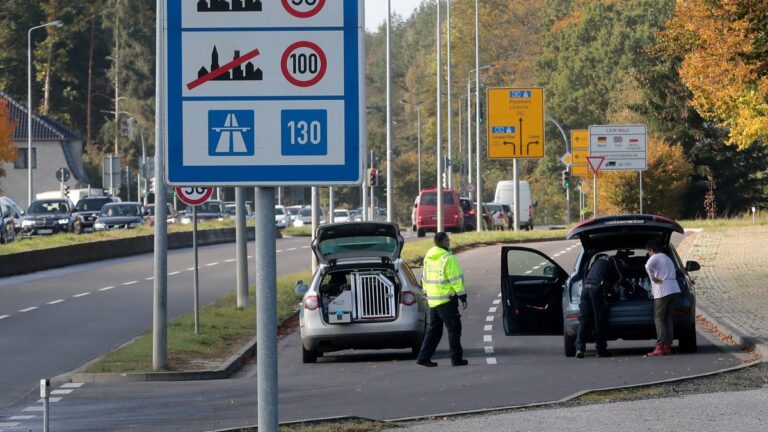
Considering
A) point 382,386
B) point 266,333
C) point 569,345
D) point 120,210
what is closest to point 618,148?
point 120,210

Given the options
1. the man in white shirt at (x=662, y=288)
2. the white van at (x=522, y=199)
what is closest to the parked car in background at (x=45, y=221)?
the white van at (x=522, y=199)

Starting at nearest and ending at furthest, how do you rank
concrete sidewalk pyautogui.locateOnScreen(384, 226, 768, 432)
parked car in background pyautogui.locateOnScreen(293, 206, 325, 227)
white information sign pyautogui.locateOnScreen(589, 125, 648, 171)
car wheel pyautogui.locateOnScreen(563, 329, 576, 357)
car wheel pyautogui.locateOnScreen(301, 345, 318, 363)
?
concrete sidewalk pyautogui.locateOnScreen(384, 226, 768, 432) < car wheel pyautogui.locateOnScreen(563, 329, 576, 357) < car wheel pyautogui.locateOnScreen(301, 345, 318, 363) < white information sign pyautogui.locateOnScreen(589, 125, 648, 171) < parked car in background pyautogui.locateOnScreen(293, 206, 325, 227)

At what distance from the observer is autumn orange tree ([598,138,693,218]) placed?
68500mm

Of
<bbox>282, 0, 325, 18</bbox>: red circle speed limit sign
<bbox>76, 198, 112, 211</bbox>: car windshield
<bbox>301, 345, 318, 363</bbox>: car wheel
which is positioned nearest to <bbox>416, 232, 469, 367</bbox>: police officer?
<bbox>301, 345, 318, 363</bbox>: car wheel

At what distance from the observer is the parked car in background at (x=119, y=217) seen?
59.9 metres

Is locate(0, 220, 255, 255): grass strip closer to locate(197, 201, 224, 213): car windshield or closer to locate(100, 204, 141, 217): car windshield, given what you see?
locate(100, 204, 141, 217): car windshield

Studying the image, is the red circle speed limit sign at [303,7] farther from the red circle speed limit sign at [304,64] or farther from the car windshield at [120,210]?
the car windshield at [120,210]

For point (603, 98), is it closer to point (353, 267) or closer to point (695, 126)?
point (695, 126)

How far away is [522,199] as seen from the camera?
273 ft

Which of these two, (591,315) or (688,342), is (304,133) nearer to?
(591,315)

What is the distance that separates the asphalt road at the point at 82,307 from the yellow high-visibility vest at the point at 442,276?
16.1 ft

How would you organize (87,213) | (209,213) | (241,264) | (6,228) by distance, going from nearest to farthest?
1. (241,264)
2. (6,228)
3. (87,213)
4. (209,213)

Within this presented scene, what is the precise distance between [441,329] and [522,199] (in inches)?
2531

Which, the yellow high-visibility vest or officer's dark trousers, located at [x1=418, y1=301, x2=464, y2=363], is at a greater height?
the yellow high-visibility vest
